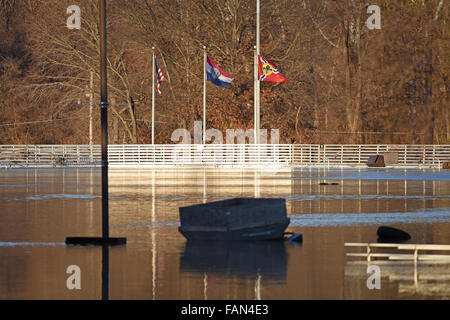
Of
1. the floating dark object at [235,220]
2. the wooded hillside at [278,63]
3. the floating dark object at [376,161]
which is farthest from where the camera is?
the wooded hillside at [278,63]

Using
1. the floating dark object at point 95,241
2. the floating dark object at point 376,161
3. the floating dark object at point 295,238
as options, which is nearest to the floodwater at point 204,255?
the floating dark object at point 95,241

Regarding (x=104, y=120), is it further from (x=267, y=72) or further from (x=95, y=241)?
(x=267, y=72)

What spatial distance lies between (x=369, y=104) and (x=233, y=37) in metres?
14.7

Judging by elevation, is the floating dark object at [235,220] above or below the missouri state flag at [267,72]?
below

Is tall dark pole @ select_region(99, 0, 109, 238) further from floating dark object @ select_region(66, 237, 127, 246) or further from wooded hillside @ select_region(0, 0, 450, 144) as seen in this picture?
wooded hillside @ select_region(0, 0, 450, 144)

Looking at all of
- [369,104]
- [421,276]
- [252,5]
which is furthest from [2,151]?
[421,276]

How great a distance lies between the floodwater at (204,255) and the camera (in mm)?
12250

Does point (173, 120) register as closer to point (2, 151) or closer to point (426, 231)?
point (2, 151)

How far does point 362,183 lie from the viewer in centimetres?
4238

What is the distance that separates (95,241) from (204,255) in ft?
8.65

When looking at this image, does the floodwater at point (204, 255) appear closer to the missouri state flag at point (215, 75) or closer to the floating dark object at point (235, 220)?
the floating dark object at point (235, 220)

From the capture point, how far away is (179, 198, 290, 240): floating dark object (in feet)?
56.8

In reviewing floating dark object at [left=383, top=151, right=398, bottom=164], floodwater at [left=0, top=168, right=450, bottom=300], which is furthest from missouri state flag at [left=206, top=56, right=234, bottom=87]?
floodwater at [left=0, top=168, right=450, bottom=300]

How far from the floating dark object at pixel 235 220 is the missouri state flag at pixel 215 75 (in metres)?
46.8
